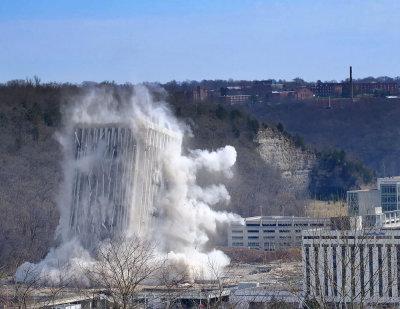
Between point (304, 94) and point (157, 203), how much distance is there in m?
86.9

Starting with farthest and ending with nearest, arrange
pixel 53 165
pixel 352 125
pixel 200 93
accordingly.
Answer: pixel 352 125 → pixel 200 93 → pixel 53 165

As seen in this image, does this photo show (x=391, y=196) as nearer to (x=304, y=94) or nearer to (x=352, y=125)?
(x=352, y=125)

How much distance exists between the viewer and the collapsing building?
7081 cm

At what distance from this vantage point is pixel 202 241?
77.0 metres

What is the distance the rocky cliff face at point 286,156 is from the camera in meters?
109

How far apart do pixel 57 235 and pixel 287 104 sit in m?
80.9

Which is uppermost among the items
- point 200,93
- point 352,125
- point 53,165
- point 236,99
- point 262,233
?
point 236,99

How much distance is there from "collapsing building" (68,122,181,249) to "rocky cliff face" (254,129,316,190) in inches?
1401

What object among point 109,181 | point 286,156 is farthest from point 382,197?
point 109,181

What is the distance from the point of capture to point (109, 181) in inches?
2813

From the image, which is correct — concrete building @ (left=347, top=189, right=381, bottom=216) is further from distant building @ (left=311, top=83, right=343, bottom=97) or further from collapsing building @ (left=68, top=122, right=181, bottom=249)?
distant building @ (left=311, top=83, right=343, bottom=97)

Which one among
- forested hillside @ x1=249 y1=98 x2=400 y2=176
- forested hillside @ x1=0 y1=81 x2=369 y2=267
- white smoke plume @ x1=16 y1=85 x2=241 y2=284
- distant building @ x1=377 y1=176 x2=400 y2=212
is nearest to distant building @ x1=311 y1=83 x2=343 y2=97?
forested hillside @ x1=249 y1=98 x2=400 y2=176

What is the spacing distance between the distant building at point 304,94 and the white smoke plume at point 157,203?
78.0 m

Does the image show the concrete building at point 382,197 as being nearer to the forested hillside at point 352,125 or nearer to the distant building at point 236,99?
the forested hillside at point 352,125
